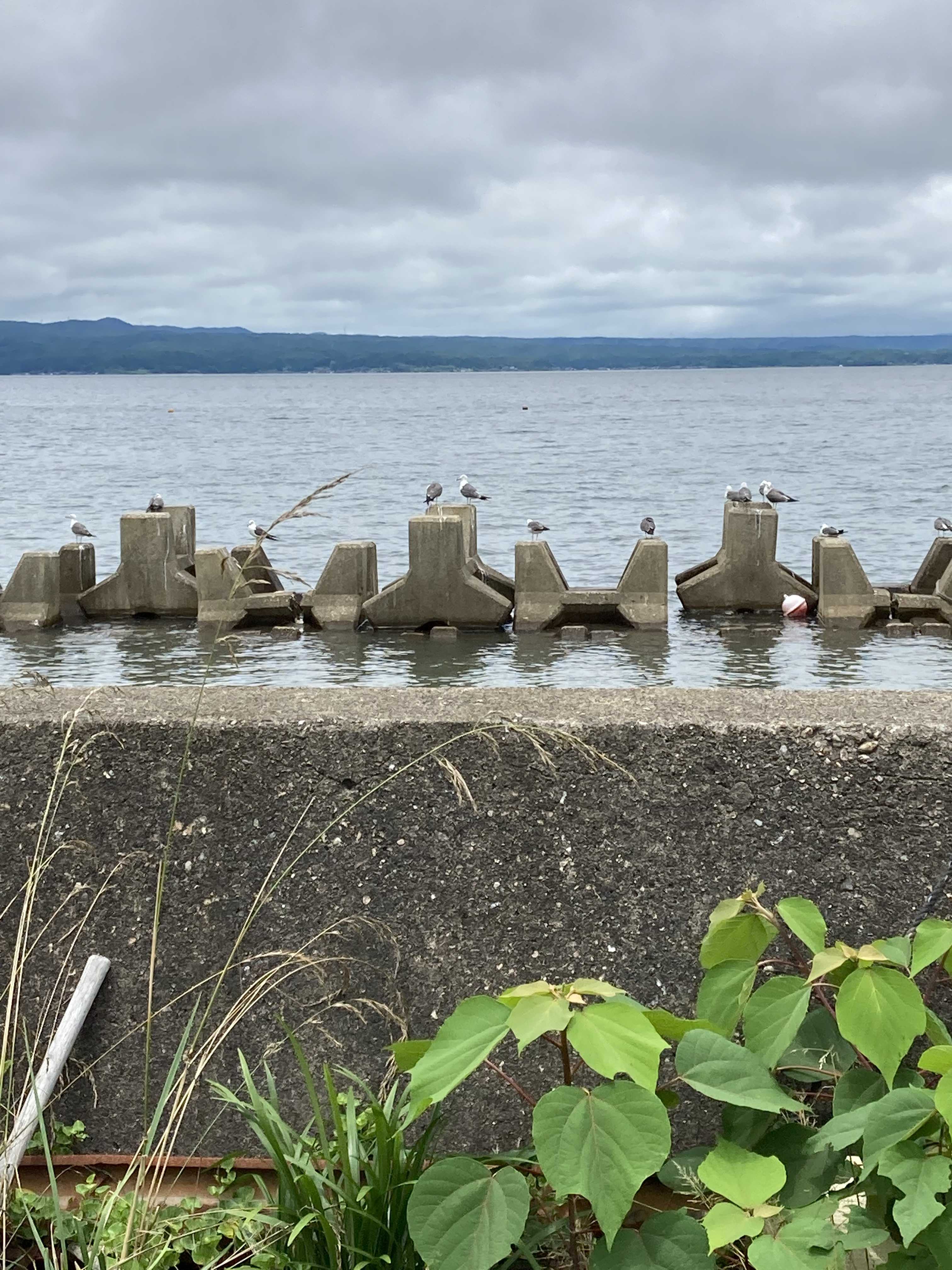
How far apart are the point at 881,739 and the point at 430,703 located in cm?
99

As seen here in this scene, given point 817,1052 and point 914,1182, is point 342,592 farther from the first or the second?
point 914,1182

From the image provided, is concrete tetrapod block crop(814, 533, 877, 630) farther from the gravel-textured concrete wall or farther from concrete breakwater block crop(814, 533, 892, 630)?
the gravel-textured concrete wall

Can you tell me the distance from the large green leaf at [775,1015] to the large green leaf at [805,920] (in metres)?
0.09

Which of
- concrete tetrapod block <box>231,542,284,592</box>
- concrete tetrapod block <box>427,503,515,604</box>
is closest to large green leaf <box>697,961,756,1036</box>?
concrete tetrapod block <box>231,542,284,592</box>

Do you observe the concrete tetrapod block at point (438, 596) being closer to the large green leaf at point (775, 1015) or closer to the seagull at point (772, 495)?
the seagull at point (772, 495)

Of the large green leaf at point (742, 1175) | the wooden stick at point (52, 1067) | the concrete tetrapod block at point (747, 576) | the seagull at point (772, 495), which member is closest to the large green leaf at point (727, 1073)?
the large green leaf at point (742, 1175)

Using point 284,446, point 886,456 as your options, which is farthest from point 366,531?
point 284,446

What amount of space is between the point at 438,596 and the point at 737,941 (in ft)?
51.9

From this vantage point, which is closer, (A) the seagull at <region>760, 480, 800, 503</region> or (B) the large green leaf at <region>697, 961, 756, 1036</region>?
(B) the large green leaf at <region>697, 961, 756, 1036</region>

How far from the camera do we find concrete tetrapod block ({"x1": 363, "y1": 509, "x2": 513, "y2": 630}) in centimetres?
1798

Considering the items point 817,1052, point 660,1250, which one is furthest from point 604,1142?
point 817,1052

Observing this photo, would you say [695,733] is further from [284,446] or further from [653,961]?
[284,446]

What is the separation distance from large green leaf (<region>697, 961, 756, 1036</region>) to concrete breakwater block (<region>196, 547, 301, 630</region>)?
15254 mm

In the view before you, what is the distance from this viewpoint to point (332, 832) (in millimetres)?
2834
